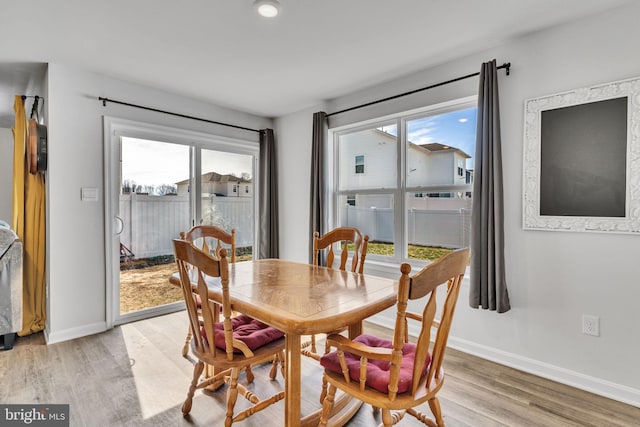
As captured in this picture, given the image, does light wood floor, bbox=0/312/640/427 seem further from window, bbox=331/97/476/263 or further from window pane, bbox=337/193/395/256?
window pane, bbox=337/193/395/256

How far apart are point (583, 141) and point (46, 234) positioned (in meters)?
4.37

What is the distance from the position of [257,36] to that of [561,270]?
271 cm

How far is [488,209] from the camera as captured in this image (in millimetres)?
2441

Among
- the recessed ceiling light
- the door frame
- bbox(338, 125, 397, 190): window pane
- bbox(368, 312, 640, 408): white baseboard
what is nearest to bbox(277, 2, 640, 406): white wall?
bbox(368, 312, 640, 408): white baseboard

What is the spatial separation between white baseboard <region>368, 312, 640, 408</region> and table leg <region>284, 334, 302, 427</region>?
71.3 inches

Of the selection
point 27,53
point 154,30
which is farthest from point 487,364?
point 27,53

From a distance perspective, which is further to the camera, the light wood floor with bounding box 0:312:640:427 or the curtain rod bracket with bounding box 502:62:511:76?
the curtain rod bracket with bounding box 502:62:511:76

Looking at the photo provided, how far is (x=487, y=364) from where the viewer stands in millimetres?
2471

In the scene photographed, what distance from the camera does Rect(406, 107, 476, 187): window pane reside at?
2889mm

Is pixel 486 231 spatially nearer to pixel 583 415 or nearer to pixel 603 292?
pixel 603 292

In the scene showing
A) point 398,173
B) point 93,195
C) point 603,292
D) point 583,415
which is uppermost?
point 398,173

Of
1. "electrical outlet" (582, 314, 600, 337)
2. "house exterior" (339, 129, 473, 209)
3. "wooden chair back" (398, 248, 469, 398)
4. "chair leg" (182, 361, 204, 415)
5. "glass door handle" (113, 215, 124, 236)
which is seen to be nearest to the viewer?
"wooden chair back" (398, 248, 469, 398)

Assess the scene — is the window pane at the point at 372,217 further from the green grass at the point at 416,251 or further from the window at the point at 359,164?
the window at the point at 359,164

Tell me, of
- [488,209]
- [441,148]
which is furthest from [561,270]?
[441,148]
